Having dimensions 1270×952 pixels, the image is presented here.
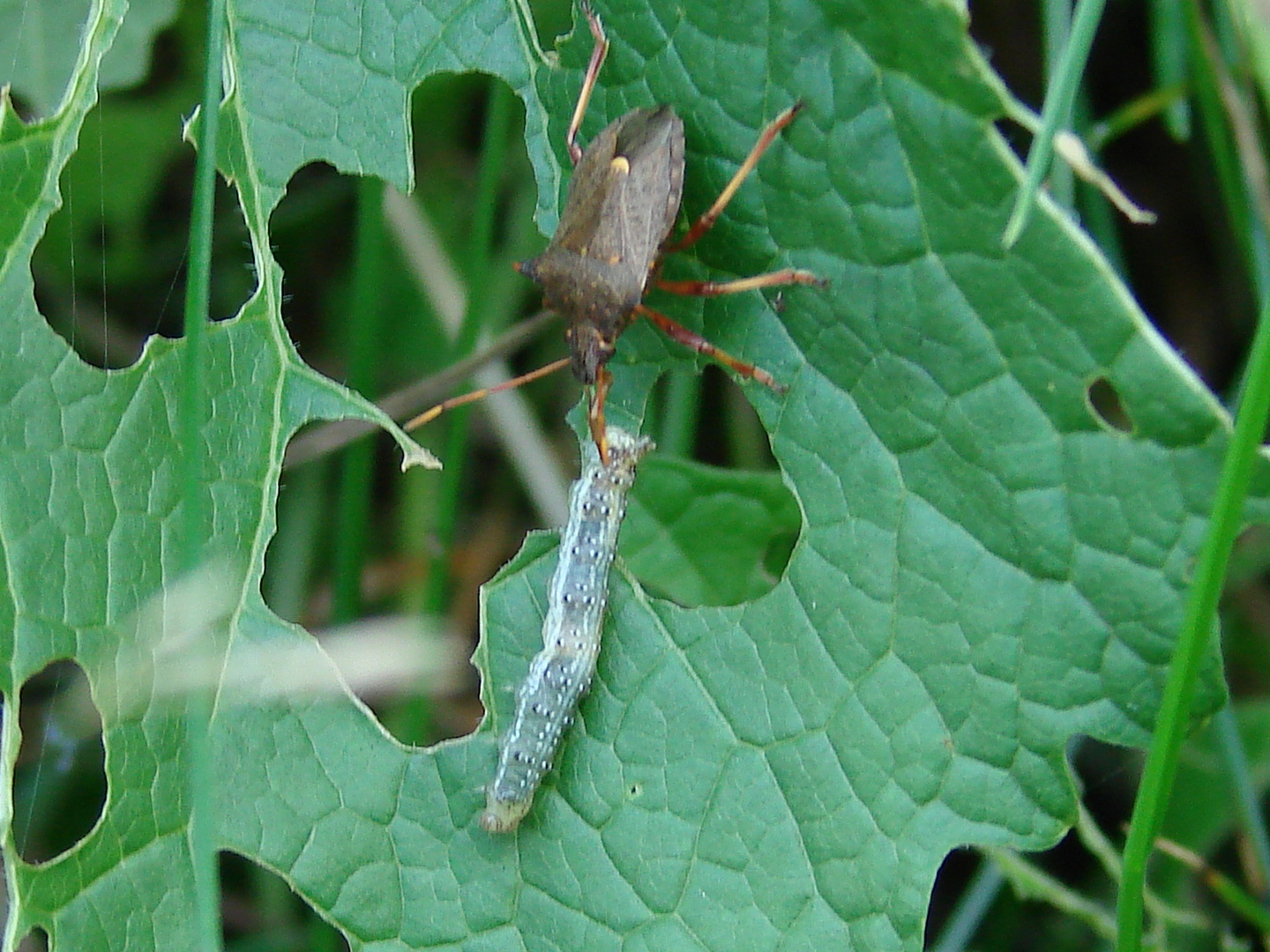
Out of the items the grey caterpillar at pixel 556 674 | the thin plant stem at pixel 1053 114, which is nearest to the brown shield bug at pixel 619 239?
the grey caterpillar at pixel 556 674

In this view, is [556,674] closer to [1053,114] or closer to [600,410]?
[600,410]

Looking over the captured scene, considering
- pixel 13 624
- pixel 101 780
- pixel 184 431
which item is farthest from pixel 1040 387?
pixel 101 780

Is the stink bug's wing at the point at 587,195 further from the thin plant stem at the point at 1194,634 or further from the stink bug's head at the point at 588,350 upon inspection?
the thin plant stem at the point at 1194,634

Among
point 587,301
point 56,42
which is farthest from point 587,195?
point 56,42

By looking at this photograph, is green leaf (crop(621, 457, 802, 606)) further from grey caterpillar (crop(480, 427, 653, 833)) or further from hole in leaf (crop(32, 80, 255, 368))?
hole in leaf (crop(32, 80, 255, 368))

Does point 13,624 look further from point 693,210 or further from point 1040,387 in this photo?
point 1040,387

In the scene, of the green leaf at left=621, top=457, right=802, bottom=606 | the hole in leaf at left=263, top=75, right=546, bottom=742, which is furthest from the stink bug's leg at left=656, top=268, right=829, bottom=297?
the hole in leaf at left=263, top=75, right=546, bottom=742
